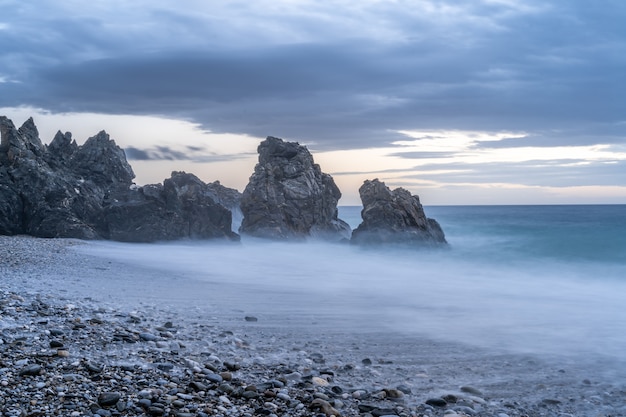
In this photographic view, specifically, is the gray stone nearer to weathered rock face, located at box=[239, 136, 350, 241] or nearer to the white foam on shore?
the white foam on shore

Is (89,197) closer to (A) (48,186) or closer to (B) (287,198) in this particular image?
(A) (48,186)

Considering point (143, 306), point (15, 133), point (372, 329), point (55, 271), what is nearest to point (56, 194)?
point (15, 133)

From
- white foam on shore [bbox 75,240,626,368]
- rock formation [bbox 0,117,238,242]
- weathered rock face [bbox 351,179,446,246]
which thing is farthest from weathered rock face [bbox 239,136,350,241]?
white foam on shore [bbox 75,240,626,368]

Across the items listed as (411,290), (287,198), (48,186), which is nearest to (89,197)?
(48,186)

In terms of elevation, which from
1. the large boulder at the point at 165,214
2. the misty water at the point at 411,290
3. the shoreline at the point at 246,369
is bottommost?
the misty water at the point at 411,290

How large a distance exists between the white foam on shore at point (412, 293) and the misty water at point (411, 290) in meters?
0.03

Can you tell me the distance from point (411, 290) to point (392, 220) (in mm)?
19469

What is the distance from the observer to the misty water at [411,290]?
10.8 meters

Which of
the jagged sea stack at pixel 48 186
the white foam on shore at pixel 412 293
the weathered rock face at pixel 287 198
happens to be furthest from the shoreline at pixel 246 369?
the weathered rock face at pixel 287 198

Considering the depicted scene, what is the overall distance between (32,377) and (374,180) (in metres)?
32.9

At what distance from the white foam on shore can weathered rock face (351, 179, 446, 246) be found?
584 cm

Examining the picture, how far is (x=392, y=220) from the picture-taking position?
36062mm

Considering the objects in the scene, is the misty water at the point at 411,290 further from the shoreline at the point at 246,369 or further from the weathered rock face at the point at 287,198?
the weathered rock face at the point at 287,198

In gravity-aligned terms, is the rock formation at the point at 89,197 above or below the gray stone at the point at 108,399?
above
